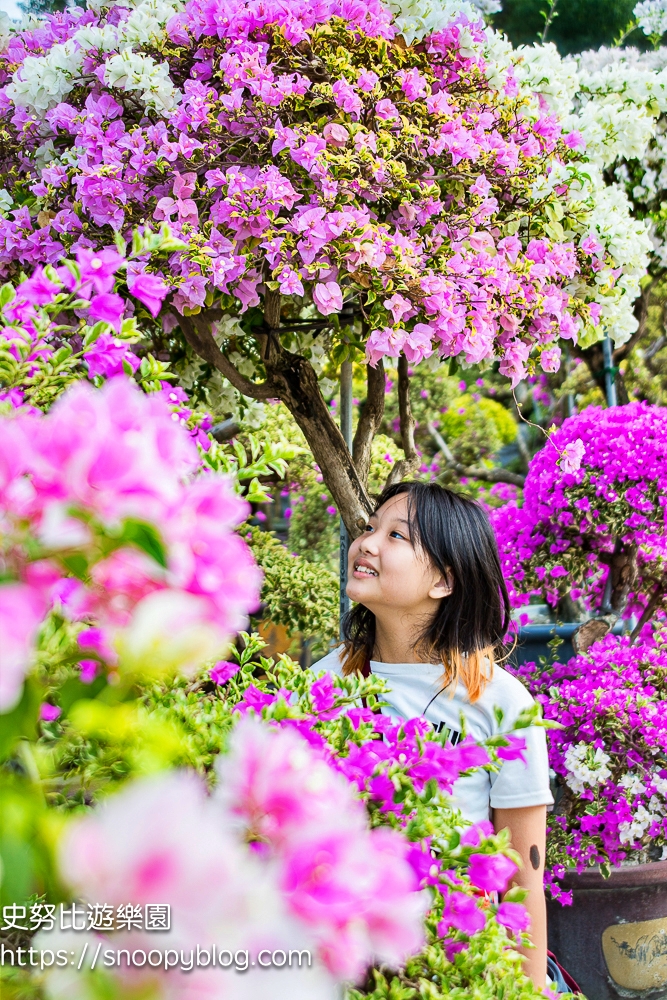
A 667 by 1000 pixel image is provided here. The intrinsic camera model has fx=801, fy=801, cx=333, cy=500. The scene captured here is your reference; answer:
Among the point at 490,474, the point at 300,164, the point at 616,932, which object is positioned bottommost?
the point at 616,932

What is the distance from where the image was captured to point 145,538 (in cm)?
38

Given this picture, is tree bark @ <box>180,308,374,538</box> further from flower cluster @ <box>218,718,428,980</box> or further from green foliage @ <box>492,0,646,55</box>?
green foliage @ <box>492,0,646,55</box>

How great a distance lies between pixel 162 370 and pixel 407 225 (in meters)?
0.95

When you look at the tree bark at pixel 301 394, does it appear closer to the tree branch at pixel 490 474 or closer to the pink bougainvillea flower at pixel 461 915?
the pink bougainvillea flower at pixel 461 915

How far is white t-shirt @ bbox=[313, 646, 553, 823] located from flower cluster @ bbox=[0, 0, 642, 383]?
0.68 meters

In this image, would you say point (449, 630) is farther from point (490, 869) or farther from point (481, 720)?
point (490, 869)

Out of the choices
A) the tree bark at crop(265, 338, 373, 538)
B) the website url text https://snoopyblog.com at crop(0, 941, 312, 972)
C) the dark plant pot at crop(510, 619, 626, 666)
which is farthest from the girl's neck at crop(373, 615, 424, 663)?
the dark plant pot at crop(510, 619, 626, 666)

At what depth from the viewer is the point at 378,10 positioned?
1.67 meters

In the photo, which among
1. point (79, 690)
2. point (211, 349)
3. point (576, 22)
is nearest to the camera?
point (79, 690)

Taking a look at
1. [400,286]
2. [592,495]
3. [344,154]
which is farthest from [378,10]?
[592,495]

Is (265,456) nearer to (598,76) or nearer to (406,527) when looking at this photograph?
(406,527)

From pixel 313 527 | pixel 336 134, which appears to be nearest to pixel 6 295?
pixel 336 134

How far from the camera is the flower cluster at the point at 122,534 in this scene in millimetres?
372

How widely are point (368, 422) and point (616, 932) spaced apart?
1.52 meters
